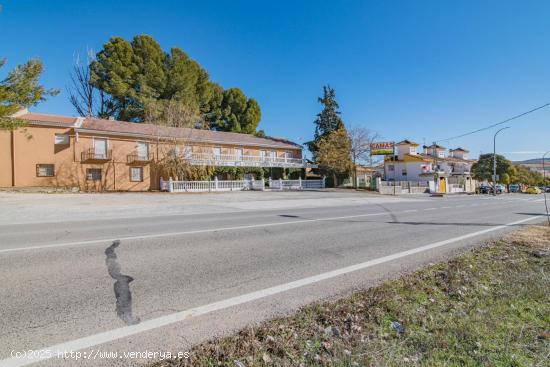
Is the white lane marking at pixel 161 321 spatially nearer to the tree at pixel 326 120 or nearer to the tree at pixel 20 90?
the tree at pixel 20 90

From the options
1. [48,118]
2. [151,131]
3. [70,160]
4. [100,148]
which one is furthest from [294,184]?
[48,118]

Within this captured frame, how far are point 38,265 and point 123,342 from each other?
11.3ft

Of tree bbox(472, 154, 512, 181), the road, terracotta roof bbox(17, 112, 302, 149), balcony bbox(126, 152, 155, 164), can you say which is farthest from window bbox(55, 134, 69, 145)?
tree bbox(472, 154, 512, 181)

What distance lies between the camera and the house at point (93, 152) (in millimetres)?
25656

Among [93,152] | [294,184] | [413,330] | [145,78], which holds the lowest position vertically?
[413,330]

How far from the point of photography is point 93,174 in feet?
93.7

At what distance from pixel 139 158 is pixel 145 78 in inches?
526

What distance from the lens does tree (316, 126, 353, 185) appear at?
38.5 metres

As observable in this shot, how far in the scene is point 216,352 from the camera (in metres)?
2.53

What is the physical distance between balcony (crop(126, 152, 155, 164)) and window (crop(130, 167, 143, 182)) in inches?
30.9

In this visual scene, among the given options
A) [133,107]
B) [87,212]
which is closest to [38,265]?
[87,212]

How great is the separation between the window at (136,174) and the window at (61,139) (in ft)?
19.7

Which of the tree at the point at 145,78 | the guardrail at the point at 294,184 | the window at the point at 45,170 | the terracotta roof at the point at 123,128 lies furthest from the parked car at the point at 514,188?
the window at the point at 45,170

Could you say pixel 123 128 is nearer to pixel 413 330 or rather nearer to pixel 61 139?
pixel 61 139
